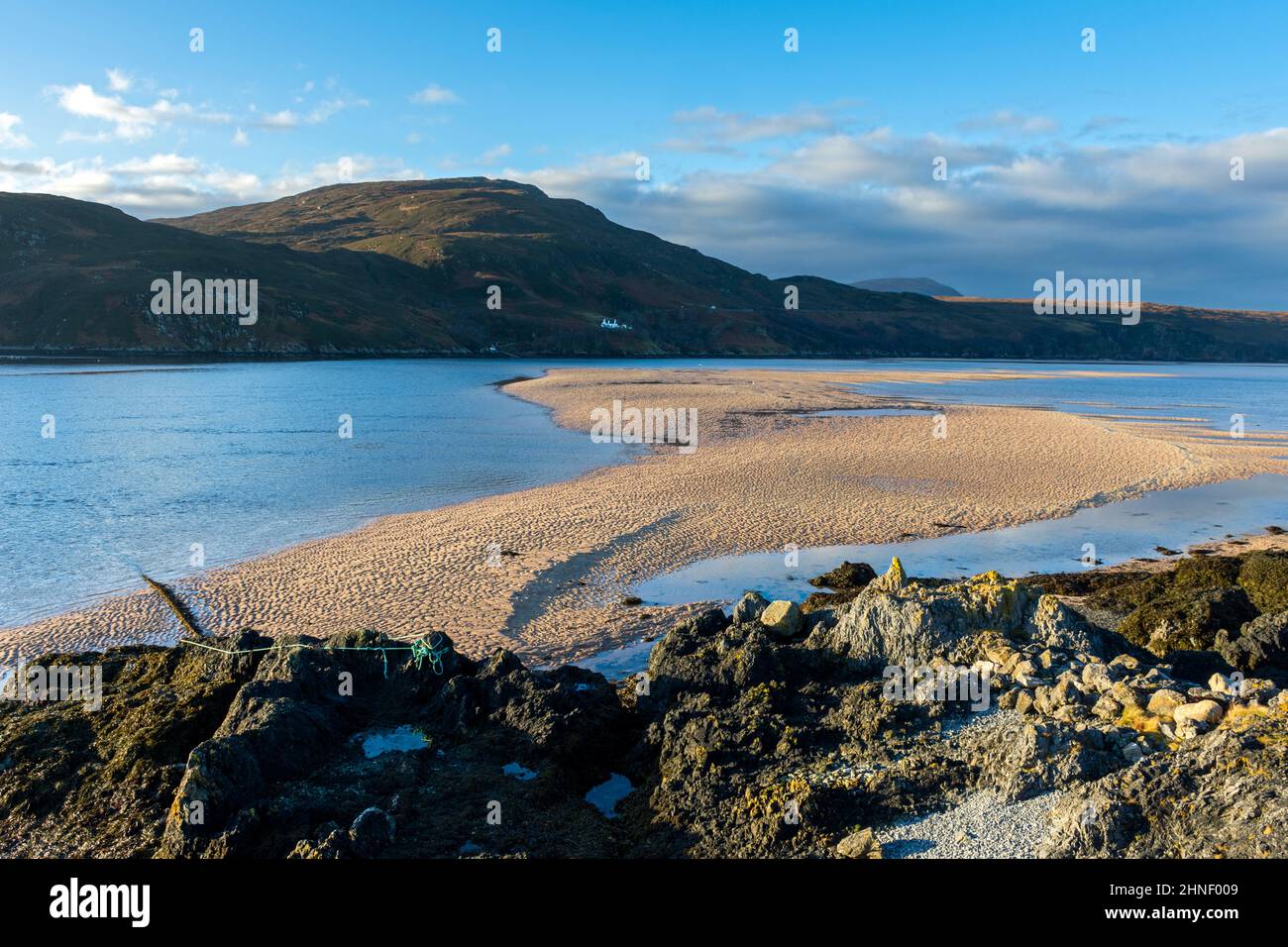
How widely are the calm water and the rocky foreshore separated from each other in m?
8.59

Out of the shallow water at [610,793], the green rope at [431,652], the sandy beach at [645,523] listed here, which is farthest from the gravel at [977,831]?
the sandy beach at [645,523]

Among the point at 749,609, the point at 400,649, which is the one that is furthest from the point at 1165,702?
the point at 400,649

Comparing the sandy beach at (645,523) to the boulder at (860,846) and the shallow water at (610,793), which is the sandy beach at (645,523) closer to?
Answer: the shallow water at (610,793)

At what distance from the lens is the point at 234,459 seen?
32562 millimetres

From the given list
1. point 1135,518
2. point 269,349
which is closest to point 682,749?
point 1135,518

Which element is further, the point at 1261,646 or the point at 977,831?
the point at 1261,646

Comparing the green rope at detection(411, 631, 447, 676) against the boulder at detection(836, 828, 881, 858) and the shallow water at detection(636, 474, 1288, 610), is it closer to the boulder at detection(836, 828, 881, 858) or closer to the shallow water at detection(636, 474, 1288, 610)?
the boulder at detection(836, 828, 881, 858)

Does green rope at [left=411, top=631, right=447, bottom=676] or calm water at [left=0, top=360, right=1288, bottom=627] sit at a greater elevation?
calm water at [left=0, top=360, right=1288, bottom=627]

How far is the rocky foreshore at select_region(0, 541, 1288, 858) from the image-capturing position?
6.72 m

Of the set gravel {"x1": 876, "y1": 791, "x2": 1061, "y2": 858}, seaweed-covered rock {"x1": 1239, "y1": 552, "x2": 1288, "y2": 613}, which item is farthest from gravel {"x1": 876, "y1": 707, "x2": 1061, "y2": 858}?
seaweed-covered rock {"x1": 1239, "y1": 552, "x2": 1288, "y2": 613}

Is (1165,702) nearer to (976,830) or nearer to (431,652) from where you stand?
(976,830)

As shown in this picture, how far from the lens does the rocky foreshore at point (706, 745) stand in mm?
6723

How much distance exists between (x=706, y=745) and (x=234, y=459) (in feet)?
98.6

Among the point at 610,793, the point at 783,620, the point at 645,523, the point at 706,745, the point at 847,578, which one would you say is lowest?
the point at 610,793
